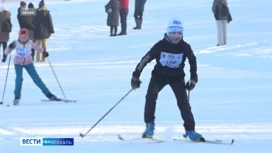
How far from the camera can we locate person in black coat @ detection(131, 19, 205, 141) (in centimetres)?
952

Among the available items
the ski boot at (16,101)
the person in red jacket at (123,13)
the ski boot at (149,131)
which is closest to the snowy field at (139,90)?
the ski boot at (16,101)

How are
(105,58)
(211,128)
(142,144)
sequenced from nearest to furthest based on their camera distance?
(142,144) → (211,128) → (105,58)

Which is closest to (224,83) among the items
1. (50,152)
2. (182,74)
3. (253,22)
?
(182,74)

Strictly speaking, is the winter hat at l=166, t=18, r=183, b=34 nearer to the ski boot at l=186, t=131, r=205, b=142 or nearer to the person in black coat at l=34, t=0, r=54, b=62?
the ski boot at l=186, t=131, r=205, b=142

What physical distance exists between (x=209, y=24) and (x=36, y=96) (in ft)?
47.5

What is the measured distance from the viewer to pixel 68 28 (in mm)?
31703

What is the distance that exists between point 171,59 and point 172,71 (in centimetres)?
17

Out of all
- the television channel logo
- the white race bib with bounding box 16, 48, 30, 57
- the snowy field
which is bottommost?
Answer: the snowy field

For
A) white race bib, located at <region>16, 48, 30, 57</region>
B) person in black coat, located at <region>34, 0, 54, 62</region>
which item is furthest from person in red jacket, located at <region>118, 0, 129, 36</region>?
white race bib, located at <region>16, 48, 30, 57</region>

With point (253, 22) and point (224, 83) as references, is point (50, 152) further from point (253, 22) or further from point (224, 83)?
point (253, 22)

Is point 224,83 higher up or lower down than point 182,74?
lower down

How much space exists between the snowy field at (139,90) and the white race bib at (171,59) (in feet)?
3.06

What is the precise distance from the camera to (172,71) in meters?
9.66

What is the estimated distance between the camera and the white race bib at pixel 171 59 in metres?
9.53
